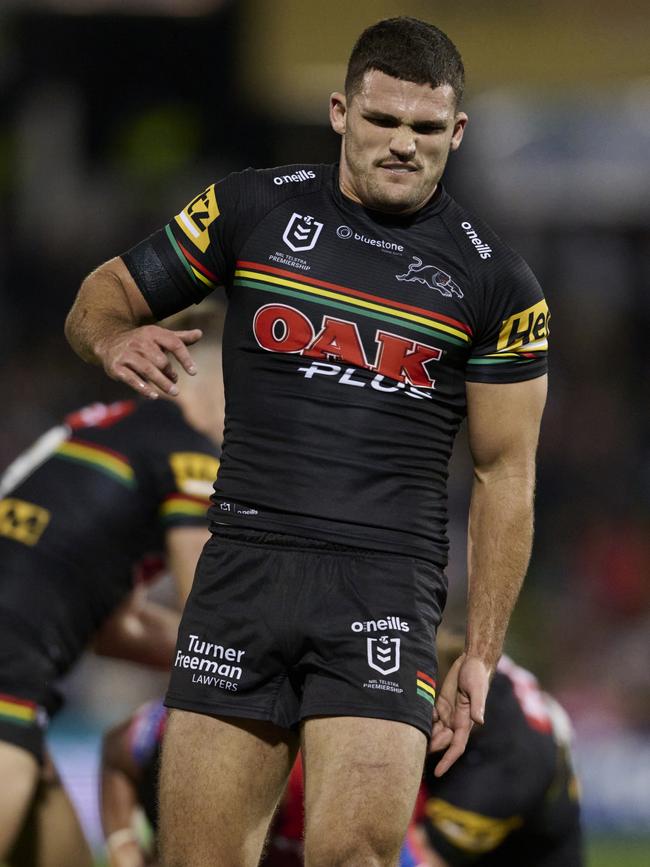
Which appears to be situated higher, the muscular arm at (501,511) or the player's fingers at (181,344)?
the player's fingers at (181,344)

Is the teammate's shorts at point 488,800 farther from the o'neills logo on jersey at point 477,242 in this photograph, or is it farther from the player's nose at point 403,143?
the player's nose at point 403,143

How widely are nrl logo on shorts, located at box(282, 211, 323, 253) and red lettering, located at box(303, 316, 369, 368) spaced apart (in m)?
0.21

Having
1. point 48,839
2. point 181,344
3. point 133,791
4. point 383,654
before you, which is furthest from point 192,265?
point 133,791

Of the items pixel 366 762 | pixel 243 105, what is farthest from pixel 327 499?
pixel 243 105

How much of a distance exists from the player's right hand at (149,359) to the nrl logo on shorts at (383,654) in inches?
32.2

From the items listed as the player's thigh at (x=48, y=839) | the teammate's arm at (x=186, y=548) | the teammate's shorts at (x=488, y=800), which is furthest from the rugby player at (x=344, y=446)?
the player's thigh at (x=48, y=839)

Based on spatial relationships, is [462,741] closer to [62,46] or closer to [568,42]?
[568,42]

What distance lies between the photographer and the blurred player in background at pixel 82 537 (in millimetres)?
5648

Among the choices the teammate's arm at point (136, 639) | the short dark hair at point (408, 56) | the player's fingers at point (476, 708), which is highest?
the short dark hair at point (408, 56)

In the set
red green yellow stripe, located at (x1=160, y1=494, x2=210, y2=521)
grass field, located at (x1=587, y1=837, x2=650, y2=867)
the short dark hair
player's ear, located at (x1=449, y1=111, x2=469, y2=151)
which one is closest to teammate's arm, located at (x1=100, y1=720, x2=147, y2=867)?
red green yellow stripe, located at (x1=160, y1=494, x2=210, y2=521)

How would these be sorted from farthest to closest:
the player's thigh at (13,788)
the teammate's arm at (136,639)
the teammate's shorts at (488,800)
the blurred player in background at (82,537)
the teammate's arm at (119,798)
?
1. the teammate's arm at (136,639)
2. the teammate's arm at (119,798)
3. the blurred player in background at (82,537)
4. the player's thigh at (13,788)
5. the teammate's shorts at (488,800)

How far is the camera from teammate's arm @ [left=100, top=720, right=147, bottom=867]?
604cm

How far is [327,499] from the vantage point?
3996mm

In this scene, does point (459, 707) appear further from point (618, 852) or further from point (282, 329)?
point (618, 852)
